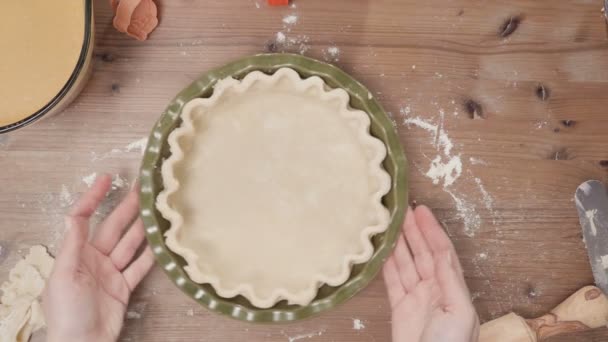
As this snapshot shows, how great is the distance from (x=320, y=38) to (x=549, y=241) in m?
0.80

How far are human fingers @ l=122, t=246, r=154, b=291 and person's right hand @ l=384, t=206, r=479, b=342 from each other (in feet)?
1.96

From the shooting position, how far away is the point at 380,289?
4.49 feet

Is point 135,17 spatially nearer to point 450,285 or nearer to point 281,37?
point 281,37

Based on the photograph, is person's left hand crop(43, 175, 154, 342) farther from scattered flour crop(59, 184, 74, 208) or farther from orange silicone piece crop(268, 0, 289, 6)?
orange silicone piece crop(268, 0, 289, 6)

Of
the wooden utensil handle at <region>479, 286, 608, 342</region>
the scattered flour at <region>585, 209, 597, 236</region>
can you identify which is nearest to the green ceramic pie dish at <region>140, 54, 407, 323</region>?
the wooden utensil handle at <region>479, 286, 608, 342</region>

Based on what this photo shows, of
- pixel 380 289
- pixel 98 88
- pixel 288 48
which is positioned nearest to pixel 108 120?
pixel 98 88

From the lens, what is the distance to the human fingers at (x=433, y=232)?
130cm

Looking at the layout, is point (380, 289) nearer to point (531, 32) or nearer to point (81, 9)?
point (531, 32)

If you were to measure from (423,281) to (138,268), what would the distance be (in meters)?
0.72

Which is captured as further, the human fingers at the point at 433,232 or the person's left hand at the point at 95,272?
the human fingers at the point at 433,232

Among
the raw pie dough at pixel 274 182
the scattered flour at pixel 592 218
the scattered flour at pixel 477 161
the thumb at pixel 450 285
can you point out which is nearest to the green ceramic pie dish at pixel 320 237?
the raw pie dough at pixel 274 182

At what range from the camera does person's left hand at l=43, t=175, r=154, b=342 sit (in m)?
1.19

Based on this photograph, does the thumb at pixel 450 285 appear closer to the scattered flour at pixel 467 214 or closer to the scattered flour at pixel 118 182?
the scattered flour at pixel 467 214

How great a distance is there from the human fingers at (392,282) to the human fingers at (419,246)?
6cm
